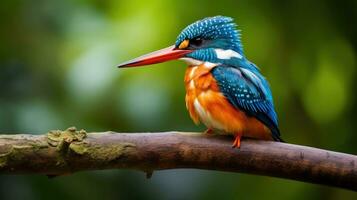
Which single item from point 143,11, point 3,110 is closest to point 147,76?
point 143,11

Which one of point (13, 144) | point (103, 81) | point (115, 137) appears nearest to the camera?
point (13, 144)

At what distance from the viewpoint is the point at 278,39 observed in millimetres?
3580

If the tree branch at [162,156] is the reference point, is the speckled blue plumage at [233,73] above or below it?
above

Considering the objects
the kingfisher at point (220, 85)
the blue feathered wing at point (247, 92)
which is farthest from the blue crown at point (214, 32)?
the blue feathered wing at point (247, 92)

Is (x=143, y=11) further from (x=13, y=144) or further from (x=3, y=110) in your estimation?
(x=13, y=144)

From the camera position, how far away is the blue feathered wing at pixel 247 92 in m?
2.59

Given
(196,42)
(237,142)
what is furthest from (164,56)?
(237,142)

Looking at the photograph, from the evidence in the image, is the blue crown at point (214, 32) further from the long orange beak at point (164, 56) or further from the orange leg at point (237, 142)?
the orange leg at point (237, 142)

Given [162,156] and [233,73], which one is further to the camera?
[233,73]

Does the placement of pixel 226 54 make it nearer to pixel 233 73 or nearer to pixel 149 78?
pixel 233 73

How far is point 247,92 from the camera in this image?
8.54 feet

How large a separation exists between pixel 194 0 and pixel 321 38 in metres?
0.67

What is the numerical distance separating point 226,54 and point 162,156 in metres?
0.64

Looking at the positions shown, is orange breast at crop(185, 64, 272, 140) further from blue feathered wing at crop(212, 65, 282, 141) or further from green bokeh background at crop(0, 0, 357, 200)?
green bokeh background at crop(0, 0, 357, 200)
